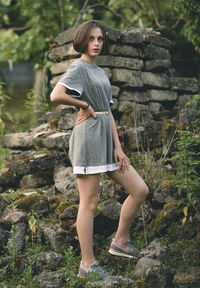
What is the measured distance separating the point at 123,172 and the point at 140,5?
24.8ft

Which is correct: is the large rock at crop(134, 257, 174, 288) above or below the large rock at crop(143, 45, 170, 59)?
below

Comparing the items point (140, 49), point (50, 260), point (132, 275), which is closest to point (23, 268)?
point (50, 260)

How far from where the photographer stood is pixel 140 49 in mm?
7020

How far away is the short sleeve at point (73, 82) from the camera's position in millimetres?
3822

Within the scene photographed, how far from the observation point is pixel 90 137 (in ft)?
12.9

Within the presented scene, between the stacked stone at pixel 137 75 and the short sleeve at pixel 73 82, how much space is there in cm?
252

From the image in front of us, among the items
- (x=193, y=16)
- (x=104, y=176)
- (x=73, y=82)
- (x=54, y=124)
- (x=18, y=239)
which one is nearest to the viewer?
(x=73, y=82)

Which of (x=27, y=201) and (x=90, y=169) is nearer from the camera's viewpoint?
(x=90, y=169)

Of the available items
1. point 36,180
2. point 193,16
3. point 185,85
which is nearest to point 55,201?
point 36,180

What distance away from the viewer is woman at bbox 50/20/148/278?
3.88 metres

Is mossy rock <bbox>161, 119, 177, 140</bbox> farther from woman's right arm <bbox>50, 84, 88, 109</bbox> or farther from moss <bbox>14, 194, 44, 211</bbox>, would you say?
woman's right arm <bbox>50, 84, 88, 109</bbox>

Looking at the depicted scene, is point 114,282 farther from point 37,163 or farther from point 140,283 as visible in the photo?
point 37,163

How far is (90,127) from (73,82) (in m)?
0.40


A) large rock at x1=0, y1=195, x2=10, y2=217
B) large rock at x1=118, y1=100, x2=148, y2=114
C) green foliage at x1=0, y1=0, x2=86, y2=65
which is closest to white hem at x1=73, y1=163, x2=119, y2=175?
large rock at x1=0, y1=195, x2=10, y2=217
